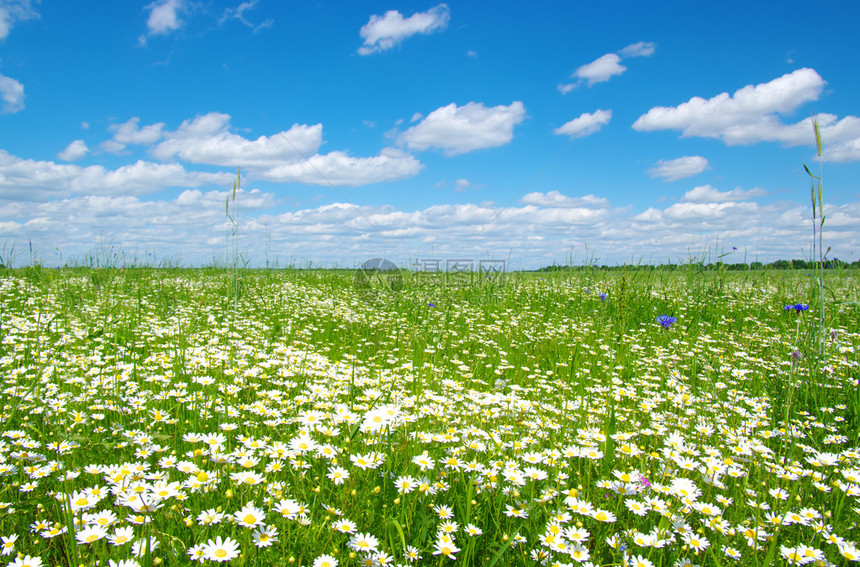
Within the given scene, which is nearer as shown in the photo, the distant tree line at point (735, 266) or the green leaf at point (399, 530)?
the green leaf at point (399, 530)

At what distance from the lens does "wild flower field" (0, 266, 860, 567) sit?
1851mm

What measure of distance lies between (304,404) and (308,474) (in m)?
0.85

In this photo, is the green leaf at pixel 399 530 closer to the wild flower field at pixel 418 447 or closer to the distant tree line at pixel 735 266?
the wild flower field at pixel 418 447

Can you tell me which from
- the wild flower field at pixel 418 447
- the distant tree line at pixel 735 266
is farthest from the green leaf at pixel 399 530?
the distant tree line at pixel 735 266

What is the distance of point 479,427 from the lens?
2969mm

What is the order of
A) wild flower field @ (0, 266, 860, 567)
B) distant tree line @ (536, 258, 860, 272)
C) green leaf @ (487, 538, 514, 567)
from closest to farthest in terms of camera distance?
green leaf @ (487, 538, 514, 567), wild flower field @ (0, 266, 860, 567), distant tree line @ (536, 258, 860, 272)

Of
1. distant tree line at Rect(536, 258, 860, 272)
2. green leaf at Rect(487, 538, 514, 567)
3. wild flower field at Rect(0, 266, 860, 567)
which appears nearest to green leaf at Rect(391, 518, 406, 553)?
wild flower field at Rect(0, 266, 860, 567)

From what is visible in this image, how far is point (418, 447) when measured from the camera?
2441mm

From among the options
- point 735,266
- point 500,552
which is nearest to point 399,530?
point 500,552

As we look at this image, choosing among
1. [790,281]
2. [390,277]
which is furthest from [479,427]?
[790,281]

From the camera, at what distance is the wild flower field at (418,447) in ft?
6.07

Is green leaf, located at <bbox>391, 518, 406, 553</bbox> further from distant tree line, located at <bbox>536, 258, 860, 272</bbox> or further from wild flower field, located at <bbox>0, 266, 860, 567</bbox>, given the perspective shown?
distant tree line, located at <bbox>536, 258, 860, 272</bbox>

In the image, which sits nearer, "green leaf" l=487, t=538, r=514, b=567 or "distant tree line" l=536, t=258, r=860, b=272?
"green leaf" l=487, t=538, r=514, b=567

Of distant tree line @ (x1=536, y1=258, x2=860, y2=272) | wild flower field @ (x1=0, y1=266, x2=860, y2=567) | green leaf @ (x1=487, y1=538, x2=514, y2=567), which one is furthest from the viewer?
distant tree line @ (x1=536, y1=258, x2=860, y2=272)
